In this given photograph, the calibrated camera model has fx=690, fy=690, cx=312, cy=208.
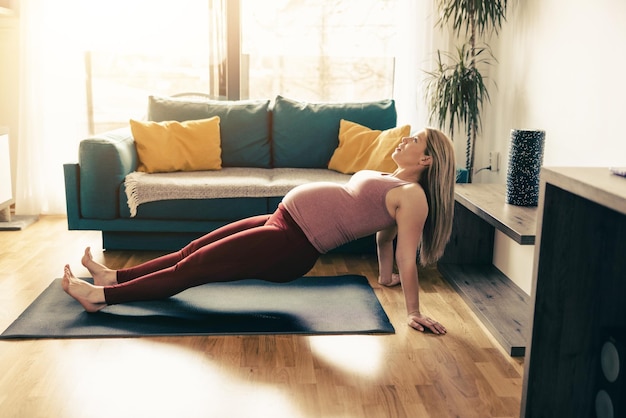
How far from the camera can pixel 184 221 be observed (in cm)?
371

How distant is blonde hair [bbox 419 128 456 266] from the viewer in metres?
2.71

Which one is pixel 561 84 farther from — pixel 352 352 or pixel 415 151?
pixel 352 352

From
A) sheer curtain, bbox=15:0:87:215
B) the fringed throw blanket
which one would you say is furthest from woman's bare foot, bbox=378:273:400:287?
sheer curtain, bbox=15:0:87:215

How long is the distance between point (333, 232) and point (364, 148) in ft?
4.58

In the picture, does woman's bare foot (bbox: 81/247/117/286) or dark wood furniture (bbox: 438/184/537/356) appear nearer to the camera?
dark wood furniture (bbox: 438/184/537/356)

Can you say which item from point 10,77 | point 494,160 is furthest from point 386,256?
point 10,77

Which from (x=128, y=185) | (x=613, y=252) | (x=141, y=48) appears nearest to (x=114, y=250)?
(x=128, y=185)

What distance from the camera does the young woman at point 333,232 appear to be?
8.86 ft

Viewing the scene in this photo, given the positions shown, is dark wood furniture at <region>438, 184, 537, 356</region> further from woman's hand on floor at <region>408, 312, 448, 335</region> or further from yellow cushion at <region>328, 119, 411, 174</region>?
yellow cushion at <region>328, 119, 411, 174</region>

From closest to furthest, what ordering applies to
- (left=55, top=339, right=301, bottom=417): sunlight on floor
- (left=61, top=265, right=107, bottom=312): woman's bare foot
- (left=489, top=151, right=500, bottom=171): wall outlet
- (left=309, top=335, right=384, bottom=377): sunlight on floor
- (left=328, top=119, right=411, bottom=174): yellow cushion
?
(left=55, top=339, right=301, bottom=417): sunlight on floor, (left=309, top=335, right=384, bottom=377): sunlight on floor, (left=61, top=265, right=107, bottom=312): woman's bare foot, (left=328, top=119, right=411, bottom=174): yellow cushion, (left=489, top=151, right=500, bottom=171): wall outlet

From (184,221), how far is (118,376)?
151 cm

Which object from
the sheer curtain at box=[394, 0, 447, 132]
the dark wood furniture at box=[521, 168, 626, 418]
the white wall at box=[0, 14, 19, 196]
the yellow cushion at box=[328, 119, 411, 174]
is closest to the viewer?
the dark wood furniture at box=[521, 168, 626, 418]

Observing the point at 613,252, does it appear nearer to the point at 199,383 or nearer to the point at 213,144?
the point at 199,383

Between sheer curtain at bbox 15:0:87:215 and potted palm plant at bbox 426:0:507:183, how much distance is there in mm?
2456
